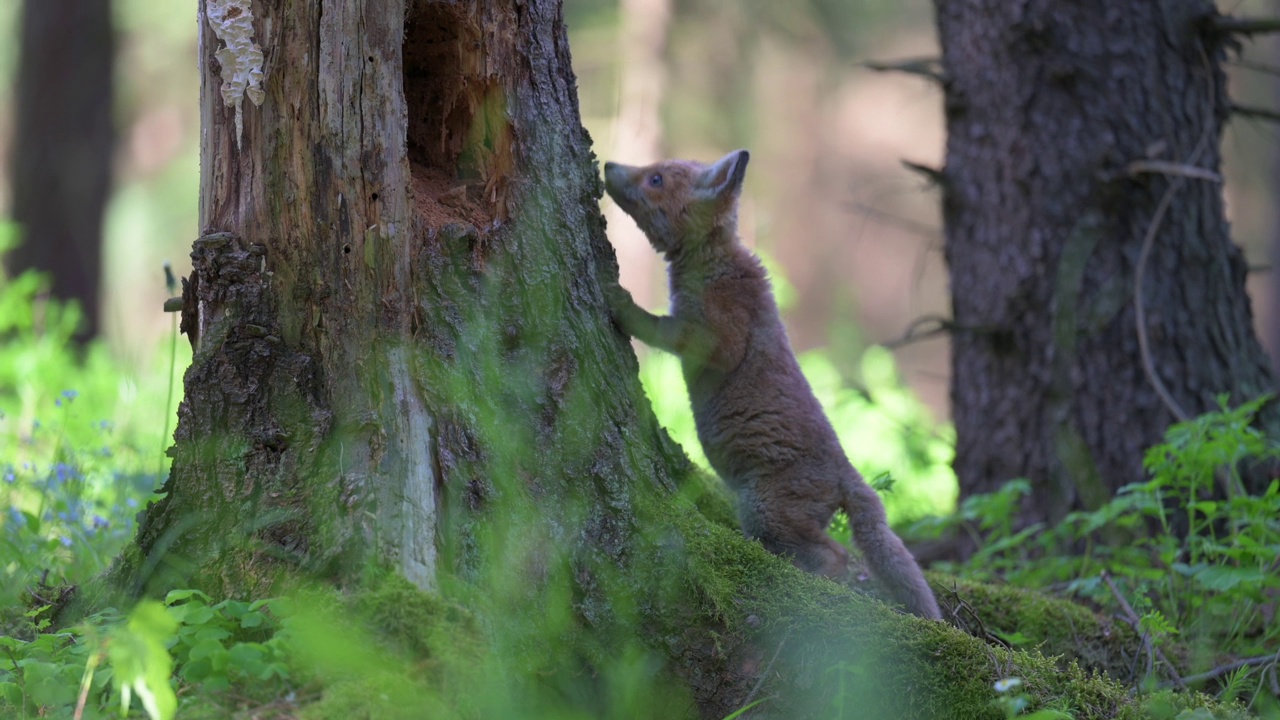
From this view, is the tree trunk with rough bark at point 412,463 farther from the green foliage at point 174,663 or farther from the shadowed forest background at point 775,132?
the shadowed forest background at point 775,132

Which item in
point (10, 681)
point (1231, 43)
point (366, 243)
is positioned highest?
point (1231, 43)

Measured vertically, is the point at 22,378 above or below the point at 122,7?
below

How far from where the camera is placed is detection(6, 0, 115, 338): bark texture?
37.1ft

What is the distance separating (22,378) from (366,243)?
4779mm

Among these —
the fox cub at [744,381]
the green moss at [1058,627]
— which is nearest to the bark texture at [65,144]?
the fox cub at [744,381]

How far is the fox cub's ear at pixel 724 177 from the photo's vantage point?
5.27 meters

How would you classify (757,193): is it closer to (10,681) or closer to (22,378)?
(22,378)

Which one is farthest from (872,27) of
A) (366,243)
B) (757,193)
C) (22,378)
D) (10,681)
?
(10,681)

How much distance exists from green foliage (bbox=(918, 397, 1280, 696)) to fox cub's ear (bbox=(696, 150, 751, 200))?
6.54 feet

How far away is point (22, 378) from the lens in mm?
6773

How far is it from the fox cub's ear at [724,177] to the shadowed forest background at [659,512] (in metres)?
1.18

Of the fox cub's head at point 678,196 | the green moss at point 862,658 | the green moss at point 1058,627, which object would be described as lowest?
the green moss at point 1058,627

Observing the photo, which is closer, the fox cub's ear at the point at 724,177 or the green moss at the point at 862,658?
the green moss at the point at 862,658

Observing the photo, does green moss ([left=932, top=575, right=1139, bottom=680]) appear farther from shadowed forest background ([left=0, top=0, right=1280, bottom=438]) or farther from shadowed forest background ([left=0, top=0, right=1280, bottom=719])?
shadowed forest background ([left=0, top=0, right=1280, bottom=438])
